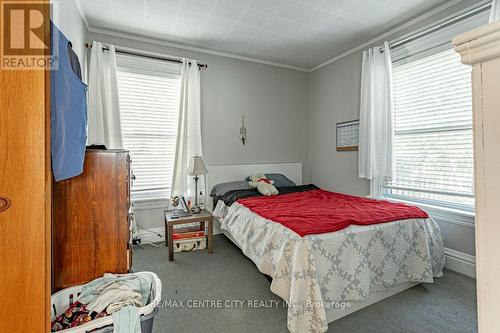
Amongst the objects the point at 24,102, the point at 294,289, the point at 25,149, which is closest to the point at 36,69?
the point at 24,102

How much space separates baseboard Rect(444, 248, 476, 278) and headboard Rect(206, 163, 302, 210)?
2216 millimetres

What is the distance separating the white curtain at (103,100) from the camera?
9.18 ft

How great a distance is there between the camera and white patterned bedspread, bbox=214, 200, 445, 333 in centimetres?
158

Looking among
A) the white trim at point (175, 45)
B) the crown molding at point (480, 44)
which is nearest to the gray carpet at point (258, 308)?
the crown molding at point (480, 44)

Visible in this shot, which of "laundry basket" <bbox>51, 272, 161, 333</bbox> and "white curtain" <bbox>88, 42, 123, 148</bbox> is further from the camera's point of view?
"white curtain" <bbox>88, 42, 123, 148</bbox>

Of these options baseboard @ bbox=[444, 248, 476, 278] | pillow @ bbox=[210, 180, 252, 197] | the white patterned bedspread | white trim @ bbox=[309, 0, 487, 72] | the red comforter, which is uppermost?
white trim @ bbox=[309, 0, 487, 72]

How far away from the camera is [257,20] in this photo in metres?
2.79

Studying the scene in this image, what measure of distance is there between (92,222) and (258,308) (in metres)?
1.30

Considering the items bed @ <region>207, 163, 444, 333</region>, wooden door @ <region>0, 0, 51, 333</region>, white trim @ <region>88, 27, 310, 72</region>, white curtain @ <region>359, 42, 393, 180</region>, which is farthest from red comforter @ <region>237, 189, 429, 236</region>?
white trim @ <region>88, 27, 310, 72</region>

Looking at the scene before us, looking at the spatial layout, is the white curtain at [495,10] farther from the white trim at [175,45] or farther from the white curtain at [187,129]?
the white curtain at [187,129]

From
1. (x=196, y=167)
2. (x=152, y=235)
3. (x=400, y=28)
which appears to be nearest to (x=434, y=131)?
(x=400, y=28)

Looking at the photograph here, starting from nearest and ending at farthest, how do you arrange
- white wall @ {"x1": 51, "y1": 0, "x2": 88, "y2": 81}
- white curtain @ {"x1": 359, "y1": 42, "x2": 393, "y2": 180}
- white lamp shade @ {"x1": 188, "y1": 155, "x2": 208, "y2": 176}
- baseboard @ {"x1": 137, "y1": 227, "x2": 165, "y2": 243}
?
white wall @ {"x1": 51, "y1": 0, "x2": 88, "y2": 81}
white curtain @ {"x1": 359, "y1": 42, "x2": 393, "y2": 180}
white lamp shade @ {"x1": 188, "y1": 155, "x2": 208, "y2": 176}
baseboard @ {"x1": 137, "y1": 227, "x2": 165, "y2": 243}

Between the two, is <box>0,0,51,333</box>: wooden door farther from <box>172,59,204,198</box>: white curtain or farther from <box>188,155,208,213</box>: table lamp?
<box>172,59,204,198</box>: white curtain

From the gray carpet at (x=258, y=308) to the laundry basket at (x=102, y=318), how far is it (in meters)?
0.50
